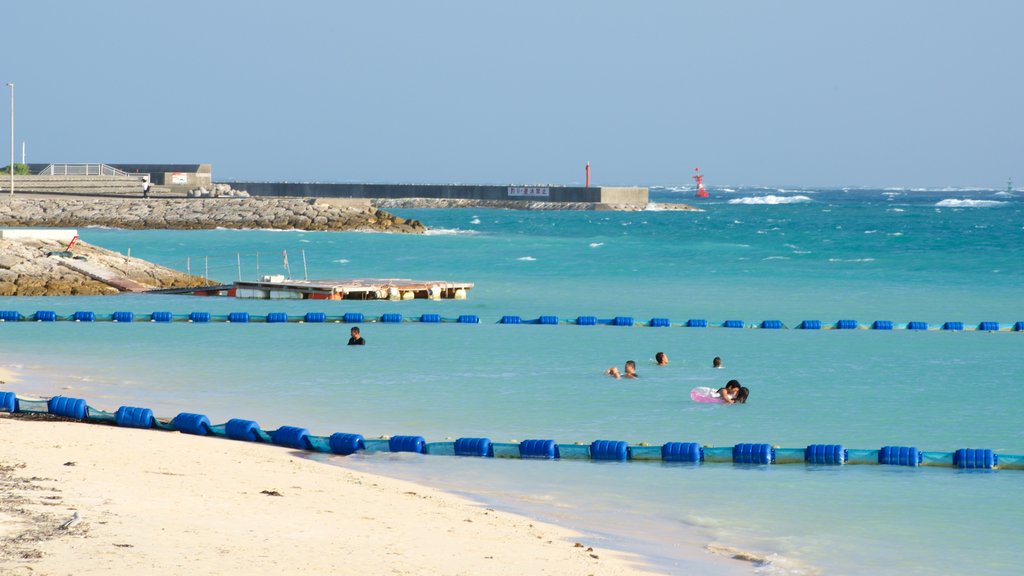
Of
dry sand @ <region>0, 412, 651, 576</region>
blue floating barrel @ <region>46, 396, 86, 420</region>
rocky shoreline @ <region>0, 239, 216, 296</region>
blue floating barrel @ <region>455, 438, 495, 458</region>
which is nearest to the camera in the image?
dry sand @ <region>0, 412, 651, 576</region>

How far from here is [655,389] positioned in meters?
22.3

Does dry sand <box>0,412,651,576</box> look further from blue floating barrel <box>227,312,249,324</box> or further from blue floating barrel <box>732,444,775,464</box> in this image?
blue floating barrel <box>227,312,249,324</box>

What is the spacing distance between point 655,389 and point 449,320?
38.1ft

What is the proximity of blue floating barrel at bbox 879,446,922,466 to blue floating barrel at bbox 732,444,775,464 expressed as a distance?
1349 millimetres

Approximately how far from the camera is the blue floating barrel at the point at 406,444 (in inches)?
643

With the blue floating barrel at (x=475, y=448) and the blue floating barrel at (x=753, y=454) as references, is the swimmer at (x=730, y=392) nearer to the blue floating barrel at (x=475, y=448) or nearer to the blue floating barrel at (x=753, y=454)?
the blue floating barrel at (x=753, y=454)

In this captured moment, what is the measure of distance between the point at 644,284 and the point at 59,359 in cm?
2850

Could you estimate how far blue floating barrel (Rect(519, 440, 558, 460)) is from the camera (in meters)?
16.1

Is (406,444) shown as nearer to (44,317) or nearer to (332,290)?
(44,317)

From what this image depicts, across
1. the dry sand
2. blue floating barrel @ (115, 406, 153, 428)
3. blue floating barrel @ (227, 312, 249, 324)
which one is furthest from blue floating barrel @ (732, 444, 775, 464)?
blue floating barrel @ (227, 312, 249, 324)

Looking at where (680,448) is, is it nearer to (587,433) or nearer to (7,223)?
(587,433)

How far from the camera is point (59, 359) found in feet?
82.0

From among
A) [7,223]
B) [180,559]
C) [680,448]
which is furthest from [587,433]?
[7,223]

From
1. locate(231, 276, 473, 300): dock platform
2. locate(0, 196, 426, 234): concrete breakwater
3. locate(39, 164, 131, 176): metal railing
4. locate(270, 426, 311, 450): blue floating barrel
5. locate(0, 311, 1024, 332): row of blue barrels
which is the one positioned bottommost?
locate(270, 426, 311, 450): blue floating barrel
